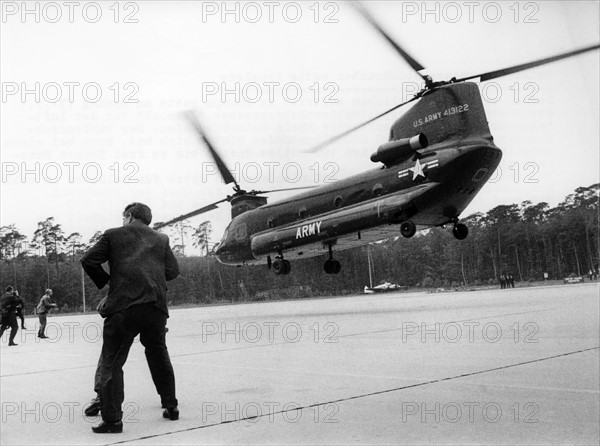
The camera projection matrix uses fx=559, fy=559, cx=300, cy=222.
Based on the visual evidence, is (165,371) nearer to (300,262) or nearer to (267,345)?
(267,345)

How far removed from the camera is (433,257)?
8.39 meters

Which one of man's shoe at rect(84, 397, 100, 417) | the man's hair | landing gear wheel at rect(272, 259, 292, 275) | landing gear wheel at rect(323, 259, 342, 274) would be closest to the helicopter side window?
landing gear wheel at rect(323, 259, 342, 274)

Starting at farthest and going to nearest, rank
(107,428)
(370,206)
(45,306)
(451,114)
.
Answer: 1. (370,206)
2. (451,114)
3. (45,306)
4. (107,428)

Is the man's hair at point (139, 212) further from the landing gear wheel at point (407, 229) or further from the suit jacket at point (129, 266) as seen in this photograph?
the landing gear wheel at point (407, 229)

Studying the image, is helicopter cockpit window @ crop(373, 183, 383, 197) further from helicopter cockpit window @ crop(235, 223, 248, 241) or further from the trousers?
the trousers

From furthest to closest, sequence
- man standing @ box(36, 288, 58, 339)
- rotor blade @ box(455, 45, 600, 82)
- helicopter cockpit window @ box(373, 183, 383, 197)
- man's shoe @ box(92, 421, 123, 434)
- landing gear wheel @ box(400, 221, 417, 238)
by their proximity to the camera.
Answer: helicopter cockpit window @ box(373, 183, 383, 197), landing gear wheel @ box(400, 221, 417, 238), man standing @ box(36, 288, 58, 339), rotor blade @ box(455, 45, 600, 82), man's shoe @ box(92, 421, 123, 434)

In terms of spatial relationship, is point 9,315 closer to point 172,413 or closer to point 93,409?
point 93,409

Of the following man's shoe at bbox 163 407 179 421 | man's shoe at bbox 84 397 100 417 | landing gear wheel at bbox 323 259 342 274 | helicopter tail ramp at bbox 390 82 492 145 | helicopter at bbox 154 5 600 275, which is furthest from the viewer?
helicopter at bbox 154 5 600 275

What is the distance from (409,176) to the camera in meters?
12.2

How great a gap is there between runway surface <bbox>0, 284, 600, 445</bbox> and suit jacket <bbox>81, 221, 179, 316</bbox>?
28.4 inches

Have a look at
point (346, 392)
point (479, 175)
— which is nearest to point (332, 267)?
point (479, 175)

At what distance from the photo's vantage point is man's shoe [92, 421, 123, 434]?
119 inches

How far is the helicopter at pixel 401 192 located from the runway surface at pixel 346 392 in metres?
3.39

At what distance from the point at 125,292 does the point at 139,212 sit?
482 millimetres
